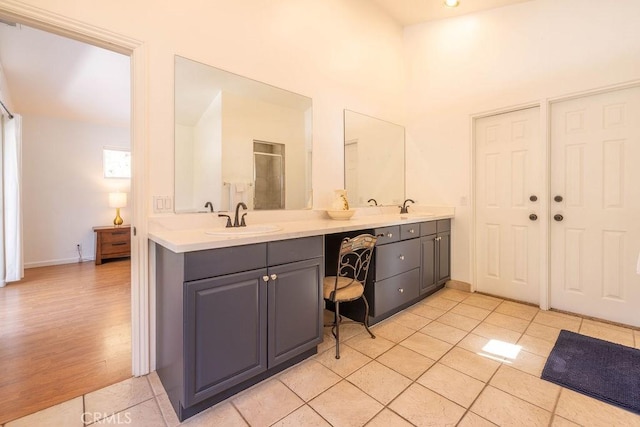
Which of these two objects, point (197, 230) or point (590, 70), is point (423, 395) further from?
point (590, 70)

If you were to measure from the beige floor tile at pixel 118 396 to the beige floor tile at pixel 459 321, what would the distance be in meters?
2.31

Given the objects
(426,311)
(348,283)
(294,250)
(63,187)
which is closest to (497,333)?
(426,311)

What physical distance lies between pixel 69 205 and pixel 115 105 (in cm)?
202

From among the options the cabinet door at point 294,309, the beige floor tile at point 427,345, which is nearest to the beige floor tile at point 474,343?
the beige floor tile at point 427,345

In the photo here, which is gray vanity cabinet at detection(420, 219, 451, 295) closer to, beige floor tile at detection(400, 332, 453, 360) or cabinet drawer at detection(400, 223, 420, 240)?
cabinet drawer at detection(400, 223, 420, 240)

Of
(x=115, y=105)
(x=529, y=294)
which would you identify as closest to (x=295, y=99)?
(x=529, y=294)

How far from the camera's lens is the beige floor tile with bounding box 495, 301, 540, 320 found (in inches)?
104

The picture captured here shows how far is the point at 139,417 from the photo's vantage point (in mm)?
1412

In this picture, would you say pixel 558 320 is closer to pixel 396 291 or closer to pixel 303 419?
pixel 396 291

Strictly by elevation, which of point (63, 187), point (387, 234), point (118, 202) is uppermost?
point (63, 187)

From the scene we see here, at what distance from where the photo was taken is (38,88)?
3582 mm

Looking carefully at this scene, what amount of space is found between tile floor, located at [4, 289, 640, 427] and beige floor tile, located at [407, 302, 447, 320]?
0.34m

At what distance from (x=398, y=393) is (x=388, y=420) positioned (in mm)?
221

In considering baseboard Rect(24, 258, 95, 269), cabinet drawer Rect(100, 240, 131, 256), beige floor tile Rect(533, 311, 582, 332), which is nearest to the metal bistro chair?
beige floor tile Rect(533, 311, 582, 332)
